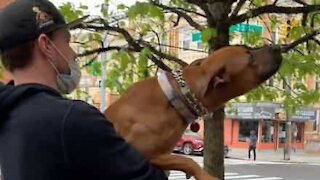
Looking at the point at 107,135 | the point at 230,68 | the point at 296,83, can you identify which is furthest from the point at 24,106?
the point at 296,83

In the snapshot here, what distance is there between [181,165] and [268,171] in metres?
20.5

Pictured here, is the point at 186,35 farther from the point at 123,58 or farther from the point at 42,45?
the point at 42,45

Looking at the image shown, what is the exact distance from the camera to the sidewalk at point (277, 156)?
93.1 ft

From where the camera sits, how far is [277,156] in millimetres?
30406

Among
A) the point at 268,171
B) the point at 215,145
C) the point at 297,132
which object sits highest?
the point at 215,145

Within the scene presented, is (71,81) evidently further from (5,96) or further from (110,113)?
(110,113)

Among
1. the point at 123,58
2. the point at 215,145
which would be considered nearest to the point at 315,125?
the point at 215,145

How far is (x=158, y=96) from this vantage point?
7.61 feet

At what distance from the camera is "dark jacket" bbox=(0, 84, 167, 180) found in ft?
4.65

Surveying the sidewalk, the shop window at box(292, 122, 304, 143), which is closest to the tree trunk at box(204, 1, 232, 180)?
the sidewalk

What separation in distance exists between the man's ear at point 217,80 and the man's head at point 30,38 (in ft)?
2.81

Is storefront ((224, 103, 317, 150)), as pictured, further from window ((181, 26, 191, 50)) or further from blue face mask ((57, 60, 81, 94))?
blue face mask ((57, 60, 81, 94))

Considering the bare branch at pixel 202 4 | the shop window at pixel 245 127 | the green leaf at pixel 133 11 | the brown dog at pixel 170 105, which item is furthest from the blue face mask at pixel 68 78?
the shop window at pixel 245 127

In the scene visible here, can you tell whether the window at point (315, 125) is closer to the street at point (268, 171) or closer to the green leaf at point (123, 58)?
the street at point (268, 171)
